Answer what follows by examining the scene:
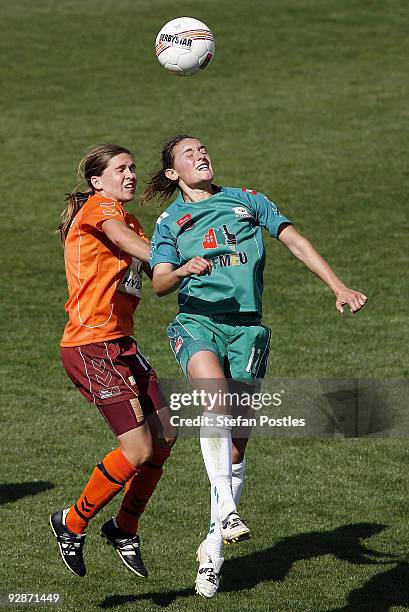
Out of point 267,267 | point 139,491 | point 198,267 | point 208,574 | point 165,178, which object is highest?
point 165,178

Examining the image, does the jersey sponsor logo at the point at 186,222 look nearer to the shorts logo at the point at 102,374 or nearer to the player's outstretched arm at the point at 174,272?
the player's outstretched arm at the point at 174,272

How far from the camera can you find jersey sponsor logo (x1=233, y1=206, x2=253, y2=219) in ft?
24.9

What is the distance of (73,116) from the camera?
24.5 m

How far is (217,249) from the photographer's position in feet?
24.5

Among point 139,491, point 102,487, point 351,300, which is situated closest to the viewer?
point 351,300

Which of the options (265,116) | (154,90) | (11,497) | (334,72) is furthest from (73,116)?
(11,497)

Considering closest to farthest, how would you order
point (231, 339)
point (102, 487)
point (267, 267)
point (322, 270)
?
point (322, 270), point (231, 339), point (102, 487), point (267, 267)

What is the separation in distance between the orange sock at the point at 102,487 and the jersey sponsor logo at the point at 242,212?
1.67 m

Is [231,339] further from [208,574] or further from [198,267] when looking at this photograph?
[208,574]

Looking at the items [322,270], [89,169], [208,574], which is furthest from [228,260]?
[208,574]

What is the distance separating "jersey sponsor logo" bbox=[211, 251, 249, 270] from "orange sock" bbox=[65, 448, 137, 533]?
134 cm

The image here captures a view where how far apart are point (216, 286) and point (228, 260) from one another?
177mm

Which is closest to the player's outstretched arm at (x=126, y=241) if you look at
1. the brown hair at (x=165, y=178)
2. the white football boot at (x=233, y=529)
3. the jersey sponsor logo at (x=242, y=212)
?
the brown hair at (x=165, y=178)

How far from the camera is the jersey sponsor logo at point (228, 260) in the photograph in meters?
7.46
